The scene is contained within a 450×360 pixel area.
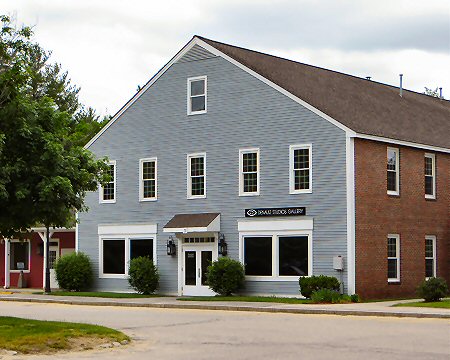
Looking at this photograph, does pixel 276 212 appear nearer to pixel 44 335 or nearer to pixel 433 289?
pixel 433 289

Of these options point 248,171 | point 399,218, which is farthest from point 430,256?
point 248,171

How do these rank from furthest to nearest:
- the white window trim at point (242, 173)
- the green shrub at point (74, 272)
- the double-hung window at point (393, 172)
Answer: the green shrub at point (74, 272) < the white window trim at point (242, 173) < the double-hung window at point (393, 172)

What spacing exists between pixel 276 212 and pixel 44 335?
17876mm

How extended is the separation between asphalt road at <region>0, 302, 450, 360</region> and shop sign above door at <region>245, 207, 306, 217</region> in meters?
6.55

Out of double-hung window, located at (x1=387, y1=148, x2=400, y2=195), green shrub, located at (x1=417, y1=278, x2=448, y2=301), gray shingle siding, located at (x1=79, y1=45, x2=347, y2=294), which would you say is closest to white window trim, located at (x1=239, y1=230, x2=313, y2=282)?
gray shingle siding, located at (x1=79, y1=45, x2=347, y2=294)

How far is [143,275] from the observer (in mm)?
38156

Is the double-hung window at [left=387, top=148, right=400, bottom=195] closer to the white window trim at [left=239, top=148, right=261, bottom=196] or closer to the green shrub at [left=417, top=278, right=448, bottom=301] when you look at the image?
the white window trim at [left=239, top=148, right=261, bottom=196]

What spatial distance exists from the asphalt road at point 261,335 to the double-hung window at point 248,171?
26.2ft

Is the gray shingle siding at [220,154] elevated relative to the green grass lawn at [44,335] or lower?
elevated

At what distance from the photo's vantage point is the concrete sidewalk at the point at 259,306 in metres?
26.6

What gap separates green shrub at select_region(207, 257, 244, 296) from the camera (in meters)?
35.2

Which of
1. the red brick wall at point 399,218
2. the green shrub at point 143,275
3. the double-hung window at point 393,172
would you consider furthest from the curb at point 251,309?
the double-hung window at point 393,172

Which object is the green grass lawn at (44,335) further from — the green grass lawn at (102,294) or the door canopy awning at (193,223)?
the green grass lawn at (102,294)

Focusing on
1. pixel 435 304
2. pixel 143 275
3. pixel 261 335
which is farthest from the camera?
pixel 143 275
